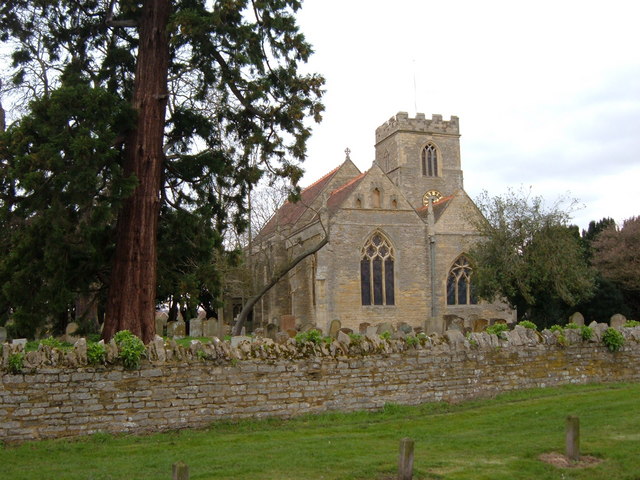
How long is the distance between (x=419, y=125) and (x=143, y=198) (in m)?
34.7

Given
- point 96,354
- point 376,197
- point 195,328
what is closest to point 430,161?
point 376,197

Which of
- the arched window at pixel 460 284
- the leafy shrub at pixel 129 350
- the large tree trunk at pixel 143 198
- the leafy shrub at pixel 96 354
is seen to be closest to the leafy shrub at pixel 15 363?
the leafy shrub at pixel 96 354

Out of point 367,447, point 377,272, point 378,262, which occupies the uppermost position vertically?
point 378,262

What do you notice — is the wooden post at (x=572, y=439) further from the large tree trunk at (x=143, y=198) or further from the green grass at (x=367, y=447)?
the large tree trunk at (x=143, y=198)

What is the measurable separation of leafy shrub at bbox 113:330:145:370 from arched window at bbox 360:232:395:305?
72.4 ft

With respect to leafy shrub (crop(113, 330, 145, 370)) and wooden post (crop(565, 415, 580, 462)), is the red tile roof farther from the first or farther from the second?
wooden post (crop(565, 415, 580, 462))

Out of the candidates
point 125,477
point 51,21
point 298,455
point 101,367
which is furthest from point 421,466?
point 51,21

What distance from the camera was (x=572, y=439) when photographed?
25.9 feet

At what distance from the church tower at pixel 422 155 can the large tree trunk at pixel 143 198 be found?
3162cm

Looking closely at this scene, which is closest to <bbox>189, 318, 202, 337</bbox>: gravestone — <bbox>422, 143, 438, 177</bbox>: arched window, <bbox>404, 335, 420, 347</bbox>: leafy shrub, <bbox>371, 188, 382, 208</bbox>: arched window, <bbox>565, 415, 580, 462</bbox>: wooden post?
<bbox>371, 188, 382, 208</bbox>: arched window

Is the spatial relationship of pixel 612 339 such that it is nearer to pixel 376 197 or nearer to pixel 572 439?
pixel 572 439

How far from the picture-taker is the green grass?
7.48m

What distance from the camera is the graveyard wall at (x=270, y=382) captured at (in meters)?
9.48

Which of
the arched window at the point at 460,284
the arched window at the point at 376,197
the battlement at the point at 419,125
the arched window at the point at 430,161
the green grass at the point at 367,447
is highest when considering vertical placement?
the battlement at the point at 419,125
